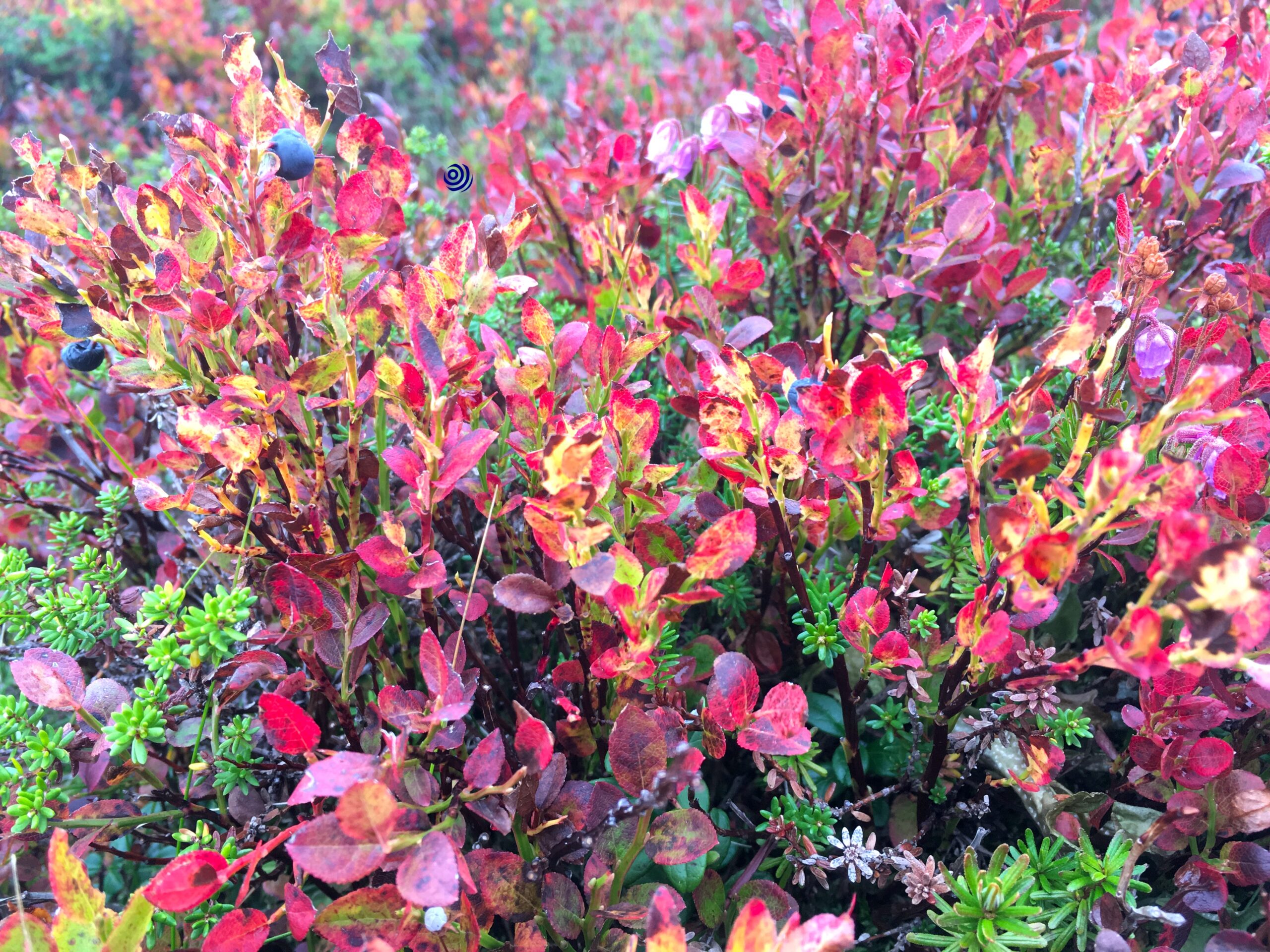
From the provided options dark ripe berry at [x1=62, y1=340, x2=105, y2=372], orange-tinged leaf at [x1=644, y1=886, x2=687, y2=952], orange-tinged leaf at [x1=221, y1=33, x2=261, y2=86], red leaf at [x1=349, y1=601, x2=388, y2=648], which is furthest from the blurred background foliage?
orange-tinged leaf at [x1=644, y1=886, x2=687, y2=952]

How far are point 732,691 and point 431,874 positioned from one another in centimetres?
36

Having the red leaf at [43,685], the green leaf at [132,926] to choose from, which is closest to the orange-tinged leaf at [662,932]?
the green leaf at [132,926]

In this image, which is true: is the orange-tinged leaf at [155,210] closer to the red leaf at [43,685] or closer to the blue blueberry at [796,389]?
the red leaf at [43,685]

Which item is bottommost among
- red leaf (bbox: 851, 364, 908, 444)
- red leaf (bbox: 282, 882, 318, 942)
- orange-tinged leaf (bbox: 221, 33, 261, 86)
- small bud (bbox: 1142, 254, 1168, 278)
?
red leaf (bbox: 282, 882, 318, 942)

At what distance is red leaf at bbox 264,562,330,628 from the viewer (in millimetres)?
916

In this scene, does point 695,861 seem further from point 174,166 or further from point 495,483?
point 174,166

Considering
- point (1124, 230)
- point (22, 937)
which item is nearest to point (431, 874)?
point (22, 937)

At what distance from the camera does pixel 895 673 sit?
1.04m

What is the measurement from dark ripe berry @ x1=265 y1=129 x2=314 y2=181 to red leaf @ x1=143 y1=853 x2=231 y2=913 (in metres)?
0.85

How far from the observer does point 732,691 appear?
910 millimetres

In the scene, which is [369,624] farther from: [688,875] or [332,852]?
[688,875]

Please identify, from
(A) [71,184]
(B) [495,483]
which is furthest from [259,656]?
(A) [71,184]

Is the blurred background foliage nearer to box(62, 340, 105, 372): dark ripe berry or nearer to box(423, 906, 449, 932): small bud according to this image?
box(62, 340, 105, 372): dark ripe berry

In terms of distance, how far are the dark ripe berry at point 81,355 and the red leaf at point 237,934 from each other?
774mm
